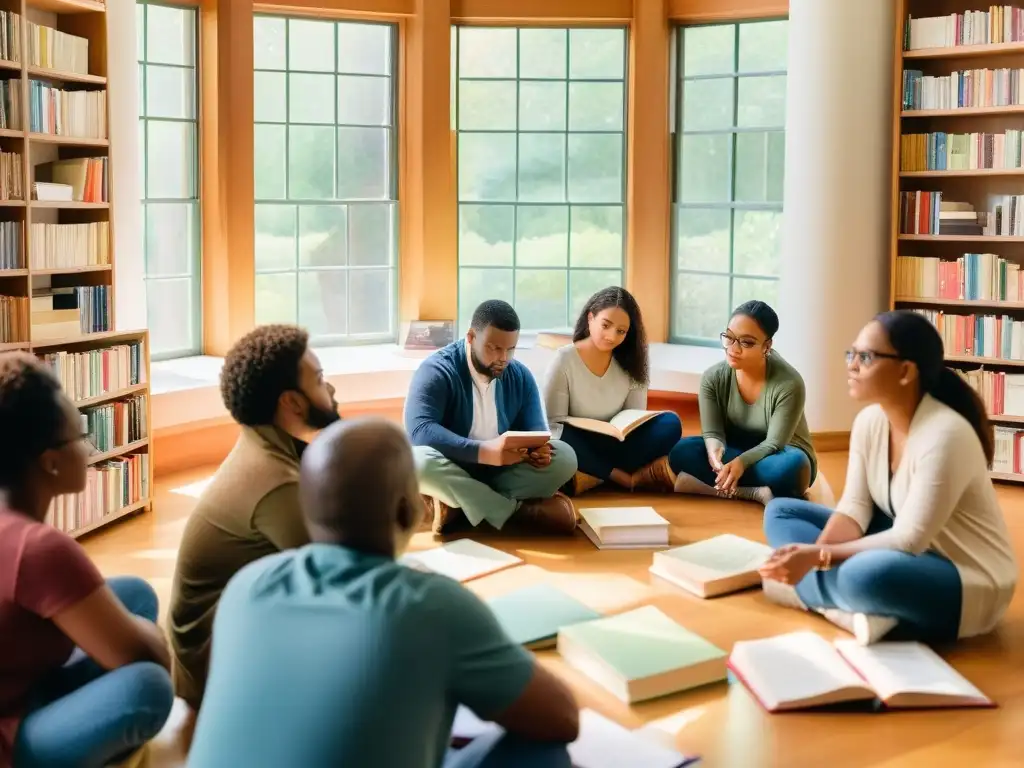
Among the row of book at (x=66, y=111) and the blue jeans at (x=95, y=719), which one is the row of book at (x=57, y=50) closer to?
the row of book at (x=66, y=111)

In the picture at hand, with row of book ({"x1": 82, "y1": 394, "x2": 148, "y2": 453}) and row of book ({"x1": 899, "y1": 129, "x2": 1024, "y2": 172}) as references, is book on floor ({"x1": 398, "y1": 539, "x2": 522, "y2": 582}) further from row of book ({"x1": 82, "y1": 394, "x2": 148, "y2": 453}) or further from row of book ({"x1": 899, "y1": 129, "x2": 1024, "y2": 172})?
row of book ({"x1": 899, "y1": 129, "x2": 1024, "y2": 172})

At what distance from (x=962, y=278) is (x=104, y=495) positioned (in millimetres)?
4197

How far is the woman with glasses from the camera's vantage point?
3.35 meters

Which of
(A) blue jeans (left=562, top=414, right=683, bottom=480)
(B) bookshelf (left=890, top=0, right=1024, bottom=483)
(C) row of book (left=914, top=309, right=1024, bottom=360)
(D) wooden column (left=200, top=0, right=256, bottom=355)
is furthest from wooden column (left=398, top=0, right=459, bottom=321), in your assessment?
(C) row of book (left=914, top=309, right=1024, bottom=360)

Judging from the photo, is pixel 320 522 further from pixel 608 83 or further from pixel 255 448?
pixel 608 83

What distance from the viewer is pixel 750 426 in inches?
210

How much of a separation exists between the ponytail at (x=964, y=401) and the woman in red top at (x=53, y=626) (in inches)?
90.8

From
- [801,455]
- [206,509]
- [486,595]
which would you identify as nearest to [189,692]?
[206,509]

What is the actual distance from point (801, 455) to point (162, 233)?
3.63 meters

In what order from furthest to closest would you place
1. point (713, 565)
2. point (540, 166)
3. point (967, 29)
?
point (540, 166), point (967, 29), point (713, 565)

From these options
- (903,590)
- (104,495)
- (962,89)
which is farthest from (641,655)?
(962,89)

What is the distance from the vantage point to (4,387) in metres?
2.30

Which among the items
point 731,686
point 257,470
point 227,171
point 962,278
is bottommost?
point 731,686

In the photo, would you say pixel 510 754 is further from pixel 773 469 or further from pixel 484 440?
pixel 773 469
